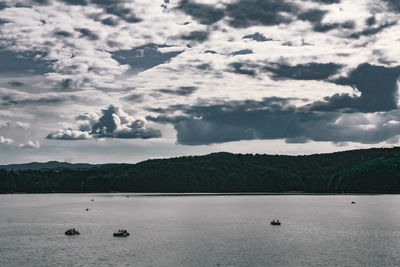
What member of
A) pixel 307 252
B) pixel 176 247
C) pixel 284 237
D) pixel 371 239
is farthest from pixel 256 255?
pixel 371 239

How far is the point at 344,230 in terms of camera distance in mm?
175625

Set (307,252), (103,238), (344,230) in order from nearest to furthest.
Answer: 1. (307,252)
2. (103,238)
3. (344,230)

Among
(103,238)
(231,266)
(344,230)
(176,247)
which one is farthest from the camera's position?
(344,230)

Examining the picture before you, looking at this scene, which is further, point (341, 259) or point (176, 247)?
point (176, 247)

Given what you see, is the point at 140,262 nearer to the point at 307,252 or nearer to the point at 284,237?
the point at 307,252

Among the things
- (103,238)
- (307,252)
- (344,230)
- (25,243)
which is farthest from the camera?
(344,230)

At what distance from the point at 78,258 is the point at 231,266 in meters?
34.9

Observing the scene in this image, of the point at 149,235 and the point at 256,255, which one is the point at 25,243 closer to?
the point at 149,235

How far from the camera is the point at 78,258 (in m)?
115

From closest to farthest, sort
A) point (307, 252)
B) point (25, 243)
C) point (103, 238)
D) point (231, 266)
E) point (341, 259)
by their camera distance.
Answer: point (231, 266) < point (341, 259) < point (307, 252) < point (25, 243) < point (103, 238)

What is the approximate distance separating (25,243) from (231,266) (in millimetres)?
66044

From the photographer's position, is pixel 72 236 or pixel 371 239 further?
pixel 72 236

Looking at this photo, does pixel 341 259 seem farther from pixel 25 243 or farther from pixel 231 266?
pixel 25 243

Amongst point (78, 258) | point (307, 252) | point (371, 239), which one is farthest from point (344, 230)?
point (78, 258)
